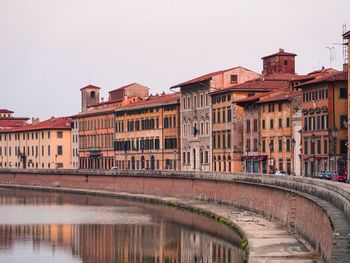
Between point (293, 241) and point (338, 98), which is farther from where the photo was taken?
point (338, 98)

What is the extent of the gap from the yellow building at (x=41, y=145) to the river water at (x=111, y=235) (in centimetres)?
6190

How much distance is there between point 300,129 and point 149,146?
45260 mm

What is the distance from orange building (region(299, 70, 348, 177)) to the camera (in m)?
87.5

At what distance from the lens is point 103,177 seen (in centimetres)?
12838

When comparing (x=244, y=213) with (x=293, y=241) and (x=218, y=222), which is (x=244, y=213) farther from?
(x=293, y=241)

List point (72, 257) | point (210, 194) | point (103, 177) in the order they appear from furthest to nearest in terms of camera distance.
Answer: point (103, 177) → point (210, 194) → point (72, 257)

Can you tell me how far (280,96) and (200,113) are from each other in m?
21.7

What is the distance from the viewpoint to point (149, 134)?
139 meters

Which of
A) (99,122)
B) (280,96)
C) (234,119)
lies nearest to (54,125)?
(99,122)

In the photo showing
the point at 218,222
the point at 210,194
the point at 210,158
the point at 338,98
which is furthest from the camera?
the point at 210,158

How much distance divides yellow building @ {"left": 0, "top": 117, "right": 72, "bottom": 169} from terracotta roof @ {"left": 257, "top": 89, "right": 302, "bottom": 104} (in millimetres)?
70359

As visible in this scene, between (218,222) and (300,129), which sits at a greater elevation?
(300,129)

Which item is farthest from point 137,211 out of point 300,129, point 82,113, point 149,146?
point 82,113

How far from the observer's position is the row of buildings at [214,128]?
90.4 m
